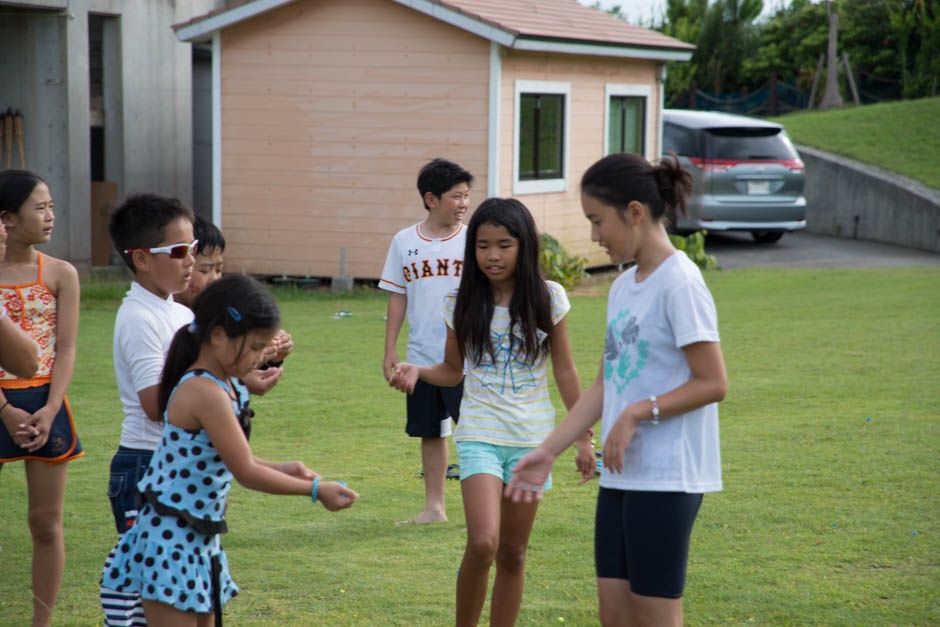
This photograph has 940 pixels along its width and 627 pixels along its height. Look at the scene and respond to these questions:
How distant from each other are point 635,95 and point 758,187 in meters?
3.28

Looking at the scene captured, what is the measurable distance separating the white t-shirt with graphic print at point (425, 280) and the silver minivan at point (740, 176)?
45.3ft

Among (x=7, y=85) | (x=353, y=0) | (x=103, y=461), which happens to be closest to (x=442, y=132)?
(x=353, y=0)

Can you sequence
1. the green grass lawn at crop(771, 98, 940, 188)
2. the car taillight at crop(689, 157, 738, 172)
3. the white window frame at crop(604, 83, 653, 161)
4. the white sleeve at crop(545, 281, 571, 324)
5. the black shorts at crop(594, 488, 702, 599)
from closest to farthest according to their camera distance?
1. the black shorts at crop(594, 488, 702, 599)
2. the white sleeve at crop(545, 281, 571, 324)
3. the white window frame at crop(604, 83, 653, 161)
4. the car taillight at crop(689, 157, 738, 172)
5. the green grass lawn at crop(771, 98, 940, 188)

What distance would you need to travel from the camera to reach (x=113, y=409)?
823 cm

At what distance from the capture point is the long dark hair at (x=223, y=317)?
2.99 metres

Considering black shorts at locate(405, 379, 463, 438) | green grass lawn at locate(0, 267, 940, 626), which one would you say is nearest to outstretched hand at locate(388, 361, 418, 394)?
green grass lawn at locate(0, 267, 940, 626)

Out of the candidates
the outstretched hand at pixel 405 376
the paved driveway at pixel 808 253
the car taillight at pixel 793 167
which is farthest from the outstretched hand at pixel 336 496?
the car taillight at pixel 793 167

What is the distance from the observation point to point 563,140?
52.6 ft

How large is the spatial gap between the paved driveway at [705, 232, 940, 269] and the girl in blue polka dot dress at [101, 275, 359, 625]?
1587 cm

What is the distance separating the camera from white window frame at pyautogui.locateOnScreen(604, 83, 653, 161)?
1684 centimetres

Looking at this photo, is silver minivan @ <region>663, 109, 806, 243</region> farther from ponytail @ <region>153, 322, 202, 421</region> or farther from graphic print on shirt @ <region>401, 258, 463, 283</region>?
ponytail @ <region>153, 322, 202, 421</region>

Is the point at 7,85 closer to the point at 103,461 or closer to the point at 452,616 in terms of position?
the point at 103,461

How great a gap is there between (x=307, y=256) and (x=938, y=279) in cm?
902

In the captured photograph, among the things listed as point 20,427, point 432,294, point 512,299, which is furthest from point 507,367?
point 20,427
